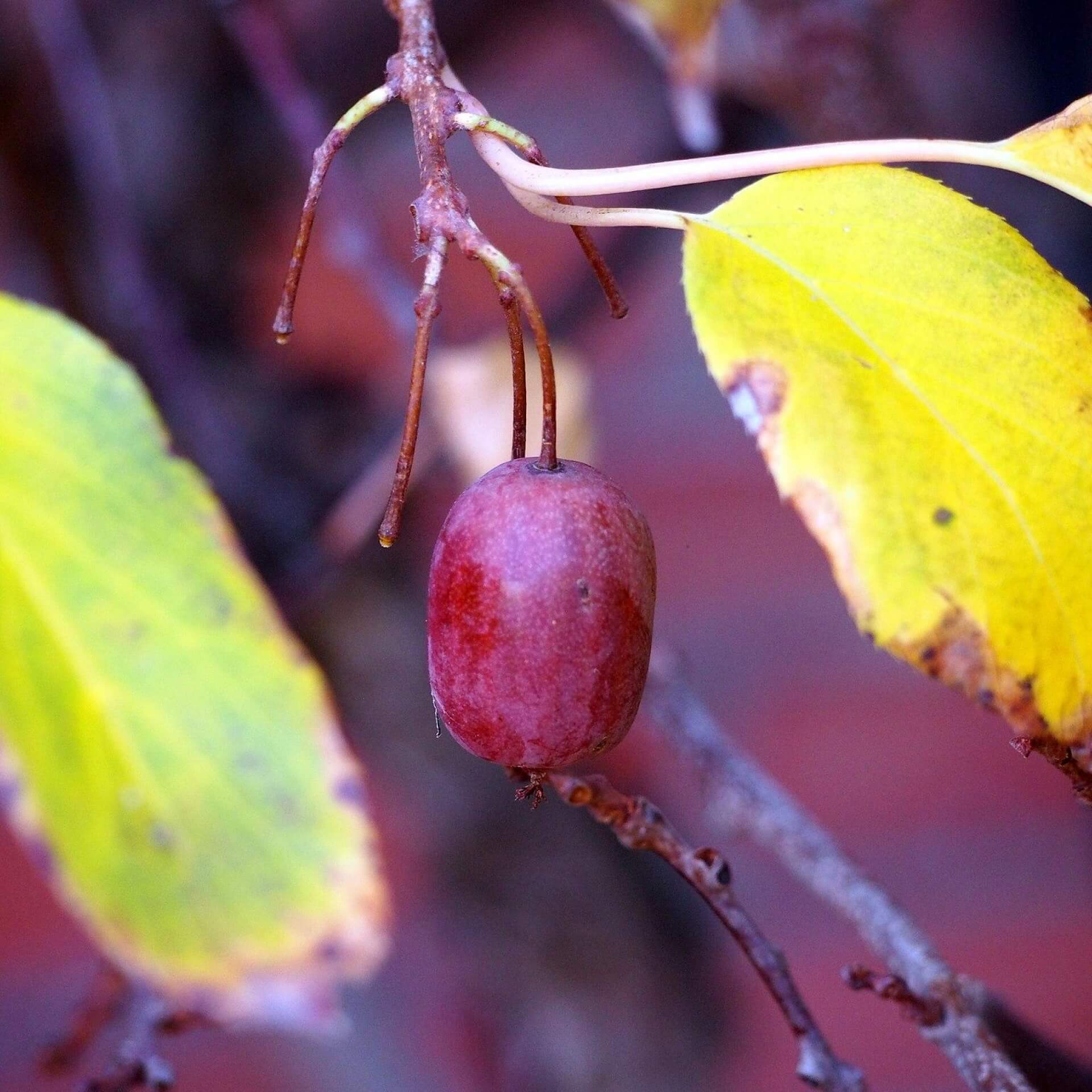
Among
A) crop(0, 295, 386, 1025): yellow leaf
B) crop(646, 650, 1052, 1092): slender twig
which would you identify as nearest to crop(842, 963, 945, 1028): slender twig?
crop(646, 650, 1052, 1092): slender twig

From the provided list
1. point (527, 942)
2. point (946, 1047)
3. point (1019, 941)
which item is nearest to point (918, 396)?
point (946, 1047)

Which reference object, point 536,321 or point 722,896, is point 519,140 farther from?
point 722,896

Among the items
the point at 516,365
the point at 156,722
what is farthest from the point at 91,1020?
the point at 516,365

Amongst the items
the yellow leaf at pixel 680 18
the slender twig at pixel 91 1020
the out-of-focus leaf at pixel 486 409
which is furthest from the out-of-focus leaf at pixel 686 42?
the slender twig at pixel 91 1020

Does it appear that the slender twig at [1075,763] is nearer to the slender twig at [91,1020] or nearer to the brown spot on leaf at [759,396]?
the brown spot on leaf at [759,396]

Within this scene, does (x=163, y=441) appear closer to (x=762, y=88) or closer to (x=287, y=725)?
(x=287, y=725)

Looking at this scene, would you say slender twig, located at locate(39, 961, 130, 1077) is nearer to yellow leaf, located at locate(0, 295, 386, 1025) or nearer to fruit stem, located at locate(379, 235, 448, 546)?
yellow leaf, located at locate(0, 295, 386, 1025)
